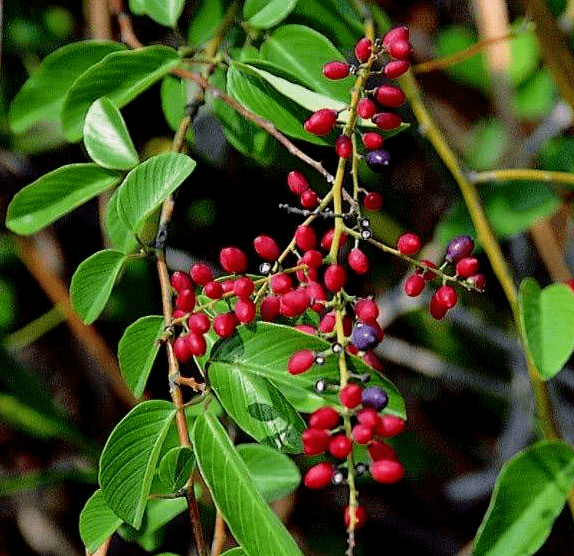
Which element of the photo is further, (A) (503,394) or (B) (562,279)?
(A) (503,394)

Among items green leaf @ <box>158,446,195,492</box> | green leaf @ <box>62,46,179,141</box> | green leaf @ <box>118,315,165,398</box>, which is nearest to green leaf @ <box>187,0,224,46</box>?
green leaf @ <box>62,46,179,141</box>

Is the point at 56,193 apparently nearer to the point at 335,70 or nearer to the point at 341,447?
the point at 335,70

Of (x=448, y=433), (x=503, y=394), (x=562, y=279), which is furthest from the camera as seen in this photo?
(x=448, y=433)

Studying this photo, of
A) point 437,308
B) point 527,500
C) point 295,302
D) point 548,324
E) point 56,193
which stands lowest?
point 527,500

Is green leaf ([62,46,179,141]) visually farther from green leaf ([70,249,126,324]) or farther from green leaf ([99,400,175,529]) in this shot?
green leaf ([99,400,175,529])

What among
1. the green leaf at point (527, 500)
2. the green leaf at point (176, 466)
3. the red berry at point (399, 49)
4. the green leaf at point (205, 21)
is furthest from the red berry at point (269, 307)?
the green leaf at point (205, 21)

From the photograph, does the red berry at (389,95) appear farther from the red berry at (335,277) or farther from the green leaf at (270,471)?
the green leaf at (270,471)

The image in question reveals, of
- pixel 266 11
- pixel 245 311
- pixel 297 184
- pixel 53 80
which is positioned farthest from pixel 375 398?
pixel 53 80

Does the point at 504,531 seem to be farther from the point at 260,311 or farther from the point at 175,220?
the point at 175,220

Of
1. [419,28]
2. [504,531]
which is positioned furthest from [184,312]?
[419,28]
